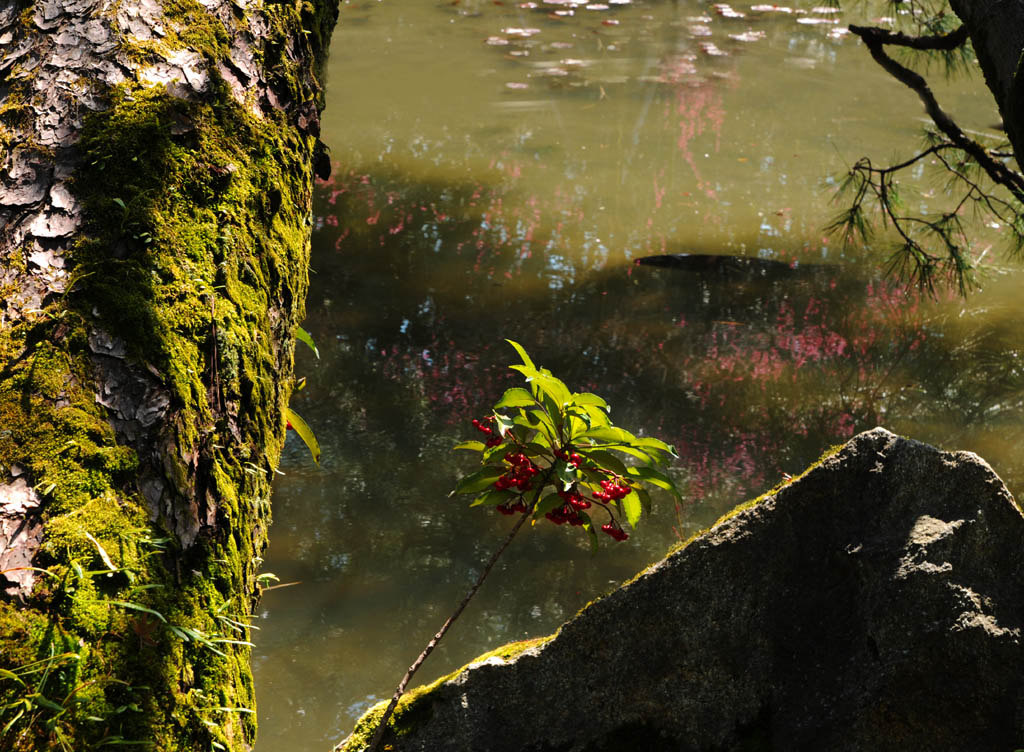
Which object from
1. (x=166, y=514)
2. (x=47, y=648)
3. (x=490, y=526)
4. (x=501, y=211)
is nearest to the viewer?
(x=47, y=648)

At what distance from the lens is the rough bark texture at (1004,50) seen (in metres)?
1.60

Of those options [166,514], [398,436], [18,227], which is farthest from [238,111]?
[398,436]

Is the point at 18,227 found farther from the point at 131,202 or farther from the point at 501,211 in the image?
the point at 501,211

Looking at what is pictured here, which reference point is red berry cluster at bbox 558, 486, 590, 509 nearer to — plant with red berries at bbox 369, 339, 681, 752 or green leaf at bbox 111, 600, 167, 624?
plant with red berries at bbox 369, 339, 681, 752

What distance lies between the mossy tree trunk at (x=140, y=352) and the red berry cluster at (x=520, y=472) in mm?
550

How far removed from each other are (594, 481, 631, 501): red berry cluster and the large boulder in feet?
0.89

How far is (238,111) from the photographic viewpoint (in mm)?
1296

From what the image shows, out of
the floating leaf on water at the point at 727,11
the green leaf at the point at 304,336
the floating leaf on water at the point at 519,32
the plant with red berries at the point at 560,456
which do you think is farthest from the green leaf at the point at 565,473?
the floating leaf on water at the point at 727,11

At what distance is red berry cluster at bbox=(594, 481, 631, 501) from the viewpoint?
68.1 inches

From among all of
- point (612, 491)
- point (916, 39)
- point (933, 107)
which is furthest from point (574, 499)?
point (916, 39)

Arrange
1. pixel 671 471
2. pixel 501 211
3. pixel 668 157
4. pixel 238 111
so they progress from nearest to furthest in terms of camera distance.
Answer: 1. pixel 238 111
2. pixel 671 471
3. pixel 501 211
4. pixel 668 157

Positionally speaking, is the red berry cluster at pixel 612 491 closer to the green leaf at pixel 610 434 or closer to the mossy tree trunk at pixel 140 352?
the green leaf at pixel 610 434

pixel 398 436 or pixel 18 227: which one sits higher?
pixel 18 227

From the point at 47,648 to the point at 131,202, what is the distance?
524 mm
